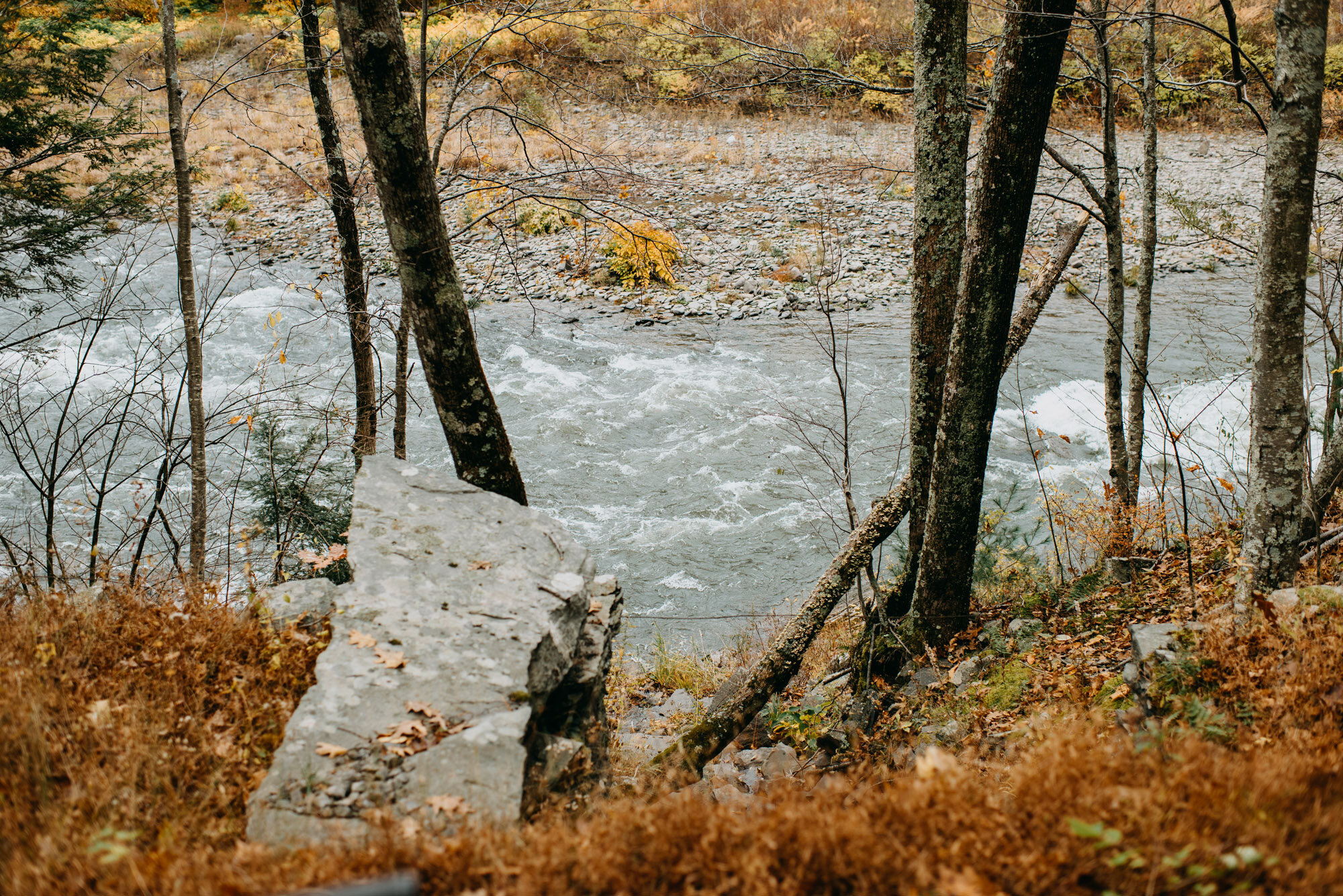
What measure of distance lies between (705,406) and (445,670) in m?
9.28

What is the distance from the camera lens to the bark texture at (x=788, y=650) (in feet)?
15.6

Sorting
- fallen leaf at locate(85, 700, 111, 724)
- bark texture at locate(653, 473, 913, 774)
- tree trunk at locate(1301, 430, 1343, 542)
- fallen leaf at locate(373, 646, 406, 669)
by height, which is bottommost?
bark texture at locate(653, 473, 913, 774)

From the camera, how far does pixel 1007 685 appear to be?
15.5 ft

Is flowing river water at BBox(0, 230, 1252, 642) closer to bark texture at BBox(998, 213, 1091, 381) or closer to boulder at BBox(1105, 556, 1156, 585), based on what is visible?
boulder at BBox(1105, 556, 1156, 585)

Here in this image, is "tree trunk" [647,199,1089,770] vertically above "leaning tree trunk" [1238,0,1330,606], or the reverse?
"leaning tree trunk" [1238,0,1330,606]

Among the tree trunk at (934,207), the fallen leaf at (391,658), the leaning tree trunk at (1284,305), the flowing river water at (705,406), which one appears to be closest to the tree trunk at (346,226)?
the flowing river water at (705,406)

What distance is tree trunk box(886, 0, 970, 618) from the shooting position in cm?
459

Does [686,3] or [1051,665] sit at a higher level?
[686,3]

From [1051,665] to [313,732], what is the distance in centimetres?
414

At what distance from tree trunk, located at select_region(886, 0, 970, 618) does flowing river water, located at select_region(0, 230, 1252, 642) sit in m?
2.64

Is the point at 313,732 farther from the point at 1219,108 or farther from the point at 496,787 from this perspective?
the point at 1219,108

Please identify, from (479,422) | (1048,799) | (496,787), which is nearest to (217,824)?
(496,787)

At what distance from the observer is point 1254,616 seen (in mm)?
3467

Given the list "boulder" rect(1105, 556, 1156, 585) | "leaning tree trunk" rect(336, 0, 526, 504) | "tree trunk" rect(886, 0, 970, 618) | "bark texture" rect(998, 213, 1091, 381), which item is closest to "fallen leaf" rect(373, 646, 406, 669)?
"leaning tree trunk" rect(336, 0, 526, 504)
